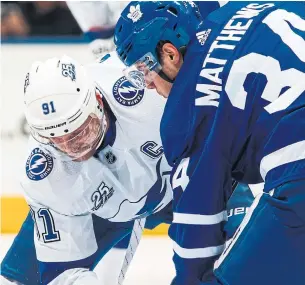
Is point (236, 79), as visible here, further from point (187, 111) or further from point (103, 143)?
point (103, 143)

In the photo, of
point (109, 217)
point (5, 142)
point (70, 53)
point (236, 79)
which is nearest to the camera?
point (236, 79)

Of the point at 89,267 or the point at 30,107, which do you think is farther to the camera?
the point at 89,267

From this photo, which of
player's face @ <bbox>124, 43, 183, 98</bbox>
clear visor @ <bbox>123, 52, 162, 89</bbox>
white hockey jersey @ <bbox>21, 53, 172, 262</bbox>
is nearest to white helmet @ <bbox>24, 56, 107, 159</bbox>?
white hockey jersey @ <bbox>21, 53, 172, 262</bbox>

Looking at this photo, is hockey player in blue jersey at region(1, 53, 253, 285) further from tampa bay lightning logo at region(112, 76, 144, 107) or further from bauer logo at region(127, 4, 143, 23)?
bauer logo at region(127, 4, 143, 23)

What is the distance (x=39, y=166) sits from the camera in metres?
2.77

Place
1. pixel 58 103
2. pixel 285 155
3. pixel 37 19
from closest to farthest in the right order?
pixel 285 155 < pixel 58 103 < pixel 37 19

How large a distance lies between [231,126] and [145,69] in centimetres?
34

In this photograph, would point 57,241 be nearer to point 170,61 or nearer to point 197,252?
point 197,252

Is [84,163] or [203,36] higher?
[203,36]

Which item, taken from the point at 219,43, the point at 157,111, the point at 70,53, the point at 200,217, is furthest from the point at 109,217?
the point at 70,53

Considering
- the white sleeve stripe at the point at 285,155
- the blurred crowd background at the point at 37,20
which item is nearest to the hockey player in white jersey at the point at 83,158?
the white sleeve stripe at the point at 285,155

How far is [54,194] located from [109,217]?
36cm

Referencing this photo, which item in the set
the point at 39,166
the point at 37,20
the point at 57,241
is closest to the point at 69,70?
the point at 39,166

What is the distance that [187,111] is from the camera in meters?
2.17
